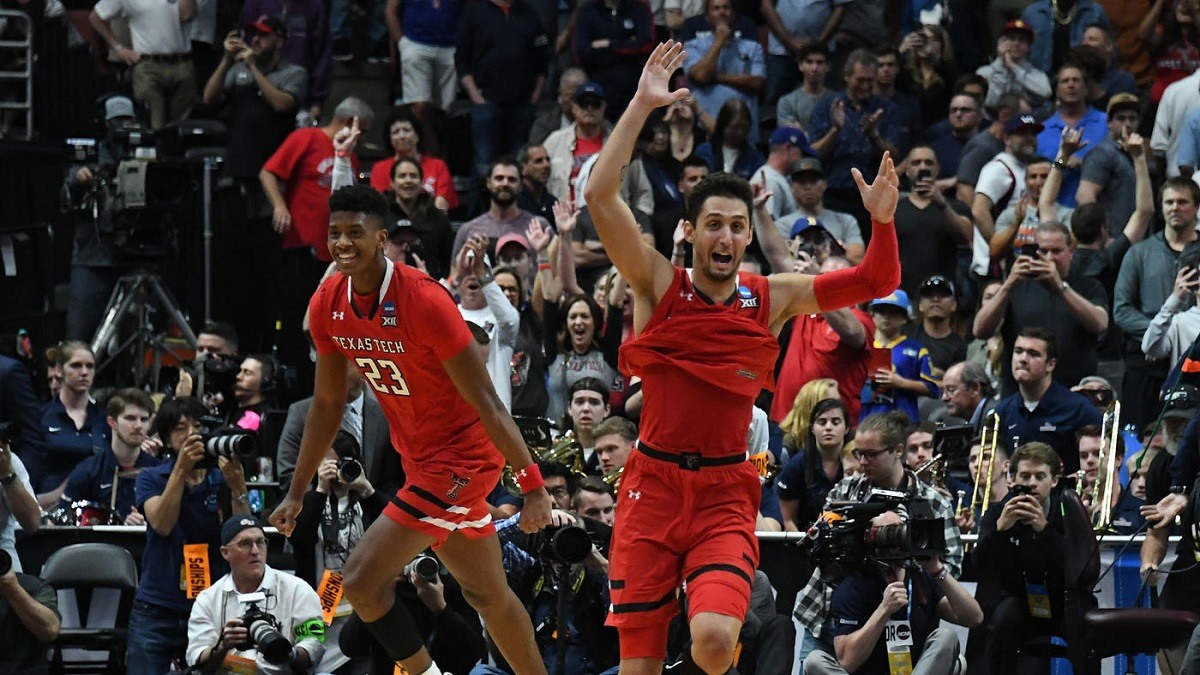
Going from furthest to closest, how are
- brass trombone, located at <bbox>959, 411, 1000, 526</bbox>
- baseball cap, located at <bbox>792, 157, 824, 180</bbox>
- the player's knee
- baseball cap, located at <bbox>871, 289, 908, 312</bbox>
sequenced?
baseball cap, located at <bbox>792, 157, 824, 180</bbox> → baseball cap, located at <bbox>871, 289, 908, 312</bbox> → brass trombone, located at <bbox>959, 411, 1000, 526</bbox> → the player's knee

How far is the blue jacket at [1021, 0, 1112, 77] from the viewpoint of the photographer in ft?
57.7

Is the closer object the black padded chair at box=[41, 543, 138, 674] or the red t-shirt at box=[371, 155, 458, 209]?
the black padded chair at box=[41, 543, 138, 674]

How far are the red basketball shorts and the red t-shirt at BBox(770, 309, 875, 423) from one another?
4.72 m

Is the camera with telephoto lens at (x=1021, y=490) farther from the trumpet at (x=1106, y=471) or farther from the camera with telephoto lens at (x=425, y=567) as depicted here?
the camera with telephoto lens at (x=425, y=567)

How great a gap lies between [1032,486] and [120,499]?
18.0ft

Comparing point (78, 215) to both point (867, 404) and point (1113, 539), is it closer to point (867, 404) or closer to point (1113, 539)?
point (867, 404)

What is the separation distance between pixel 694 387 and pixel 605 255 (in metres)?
6.76

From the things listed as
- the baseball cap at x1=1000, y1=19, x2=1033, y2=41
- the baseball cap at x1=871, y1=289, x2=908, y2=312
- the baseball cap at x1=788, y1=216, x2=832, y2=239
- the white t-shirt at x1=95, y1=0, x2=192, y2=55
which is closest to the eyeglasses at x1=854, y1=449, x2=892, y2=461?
the baseball cap at x1=871, y1=289, x2=908, y2=312

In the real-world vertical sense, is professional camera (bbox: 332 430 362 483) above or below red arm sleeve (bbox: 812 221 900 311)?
below

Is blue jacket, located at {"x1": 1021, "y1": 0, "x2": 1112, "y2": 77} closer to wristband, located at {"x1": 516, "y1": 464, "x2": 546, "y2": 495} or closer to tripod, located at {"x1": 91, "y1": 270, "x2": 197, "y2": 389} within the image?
tripod, located at {"x1": 91, "y1": 270, "x2": 197, "y2": 389}

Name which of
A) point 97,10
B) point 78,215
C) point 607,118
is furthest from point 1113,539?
point 97,10

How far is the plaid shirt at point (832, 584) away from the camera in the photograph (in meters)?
10.5

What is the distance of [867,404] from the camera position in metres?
13.1

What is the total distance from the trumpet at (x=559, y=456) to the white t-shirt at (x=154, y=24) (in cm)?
742
